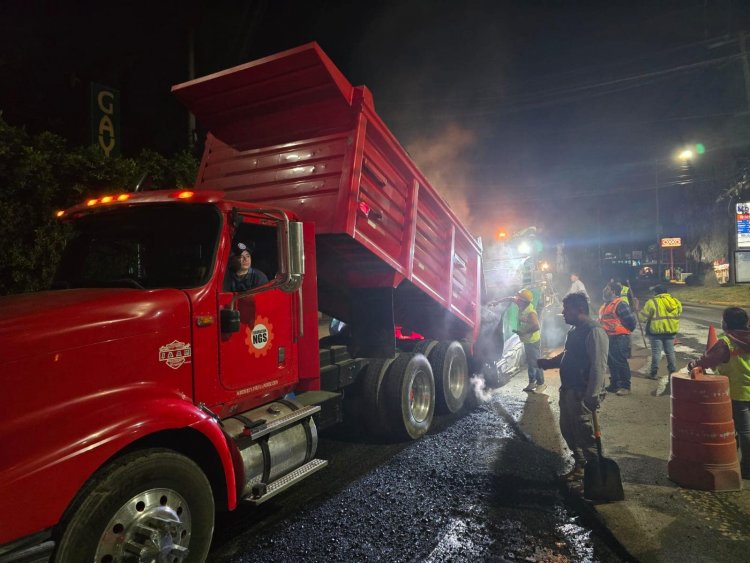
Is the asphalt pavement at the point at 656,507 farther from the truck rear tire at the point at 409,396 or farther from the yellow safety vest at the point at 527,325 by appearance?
the yellow safety vest at the point at 527,325

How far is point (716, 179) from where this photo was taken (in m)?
42.4

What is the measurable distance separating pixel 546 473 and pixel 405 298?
2.51 metres

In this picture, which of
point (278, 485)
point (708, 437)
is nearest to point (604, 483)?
point (708, 437)

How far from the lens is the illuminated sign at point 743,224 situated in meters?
16.9

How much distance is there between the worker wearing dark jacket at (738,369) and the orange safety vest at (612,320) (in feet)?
11.6

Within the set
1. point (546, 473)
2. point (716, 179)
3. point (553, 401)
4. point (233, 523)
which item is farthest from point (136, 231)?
point (716, 179)

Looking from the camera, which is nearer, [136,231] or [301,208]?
[136,231]

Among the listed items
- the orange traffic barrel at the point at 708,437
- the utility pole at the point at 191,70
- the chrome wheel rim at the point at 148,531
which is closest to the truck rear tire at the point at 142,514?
the chrome wheel rim at the point at 148,531

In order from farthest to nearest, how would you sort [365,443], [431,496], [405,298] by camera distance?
[405,298], [365,443], [431,496]

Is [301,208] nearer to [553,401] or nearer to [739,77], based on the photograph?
[553,401]

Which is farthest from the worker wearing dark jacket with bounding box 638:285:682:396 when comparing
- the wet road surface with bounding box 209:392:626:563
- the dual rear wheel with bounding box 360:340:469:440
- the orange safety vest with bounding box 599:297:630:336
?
the wet road surface with bounding box 209:392:626:563

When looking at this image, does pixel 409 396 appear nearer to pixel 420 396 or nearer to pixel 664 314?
pixel 420 396

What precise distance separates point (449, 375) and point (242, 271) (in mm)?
3844

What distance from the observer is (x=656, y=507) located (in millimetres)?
3725
